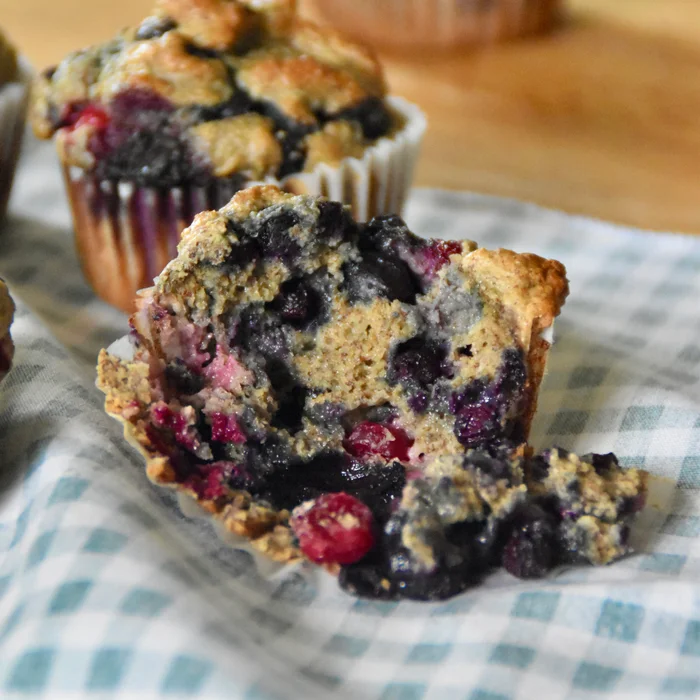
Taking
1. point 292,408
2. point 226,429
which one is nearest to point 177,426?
point 226,429

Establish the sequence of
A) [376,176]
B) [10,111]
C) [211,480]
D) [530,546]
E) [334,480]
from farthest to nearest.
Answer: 1. [10,111]
2. [376,176]
3. [334,480]
4. [211,480]
5. [530,546]

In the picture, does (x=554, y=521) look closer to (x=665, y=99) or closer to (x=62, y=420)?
(x=62, y=420)

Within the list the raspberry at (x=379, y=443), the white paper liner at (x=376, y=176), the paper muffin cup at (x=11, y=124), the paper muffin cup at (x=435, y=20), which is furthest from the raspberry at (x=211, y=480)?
the paper muffin cup at (x=435, y=20)

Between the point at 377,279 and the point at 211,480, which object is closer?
the point at 211,480

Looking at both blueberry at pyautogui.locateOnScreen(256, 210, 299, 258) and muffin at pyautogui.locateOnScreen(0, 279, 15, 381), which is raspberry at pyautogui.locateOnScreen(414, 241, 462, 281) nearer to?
blueberry at pyautogui.locateOnScreen(256, 210, 299, 258)

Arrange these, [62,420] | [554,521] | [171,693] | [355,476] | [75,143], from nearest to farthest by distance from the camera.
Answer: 1. [171,693]
2. [554,521]
3. [355,476]
4. [62,420]
5. [75,143]

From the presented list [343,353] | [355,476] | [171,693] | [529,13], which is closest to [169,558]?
[171,693]

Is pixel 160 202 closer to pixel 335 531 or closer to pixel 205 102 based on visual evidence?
pixel 205 102
